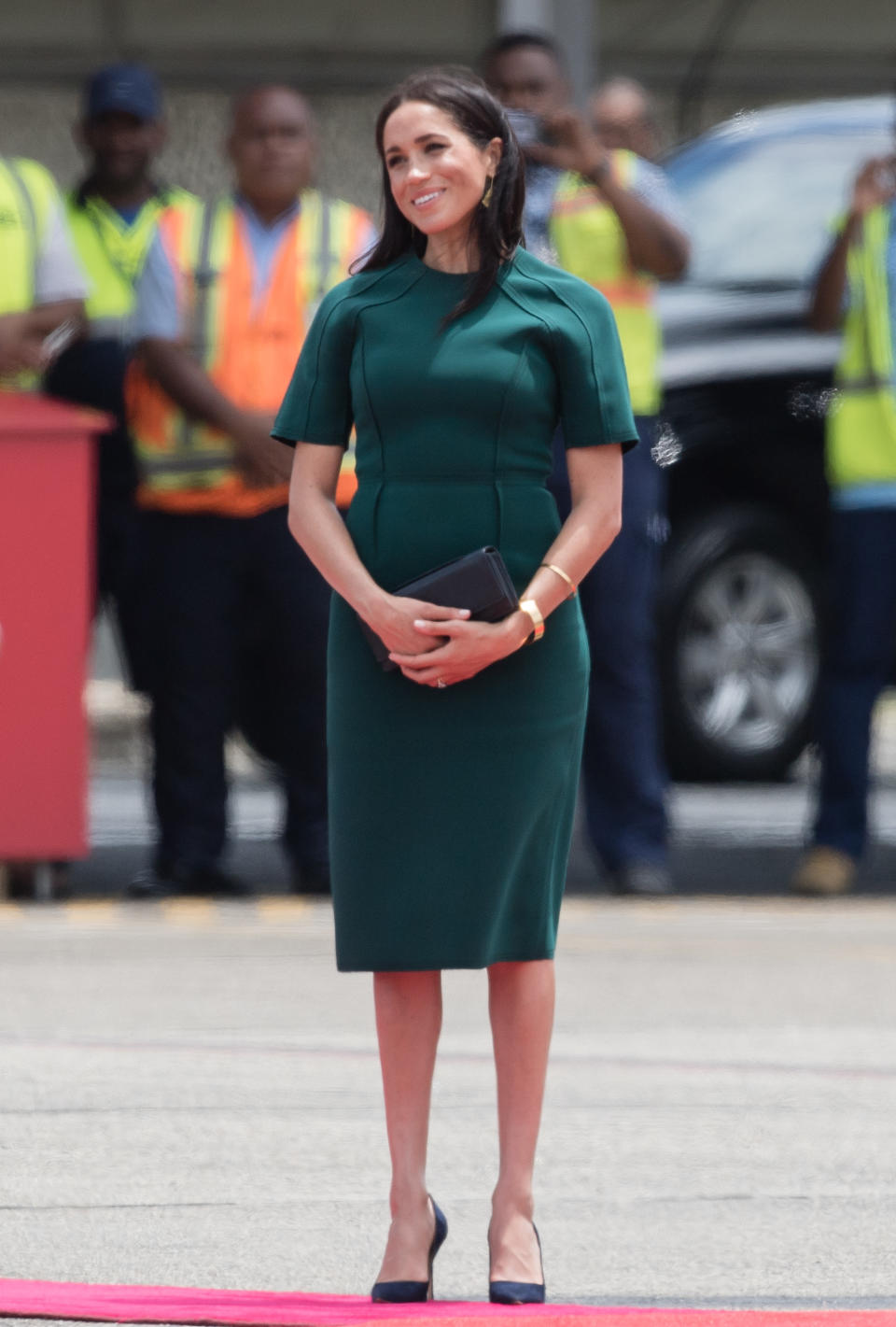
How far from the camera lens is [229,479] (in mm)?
7082

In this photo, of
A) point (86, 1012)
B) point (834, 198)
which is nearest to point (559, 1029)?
point (86, 1012)

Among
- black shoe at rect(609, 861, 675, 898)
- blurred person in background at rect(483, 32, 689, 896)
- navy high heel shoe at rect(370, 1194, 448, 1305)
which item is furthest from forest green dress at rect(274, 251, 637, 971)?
black shoe at rect(609, 861, 675, 898)

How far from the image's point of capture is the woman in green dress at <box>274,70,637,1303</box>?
3527 millimetres

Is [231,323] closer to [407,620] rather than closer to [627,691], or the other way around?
[627,691]

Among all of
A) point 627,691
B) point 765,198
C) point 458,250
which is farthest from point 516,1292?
point 765,198

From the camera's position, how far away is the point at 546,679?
3.59 meters

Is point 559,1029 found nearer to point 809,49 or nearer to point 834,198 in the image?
point 834,198

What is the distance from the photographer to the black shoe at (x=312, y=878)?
7273 mm

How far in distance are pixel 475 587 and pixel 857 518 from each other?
13.5ft

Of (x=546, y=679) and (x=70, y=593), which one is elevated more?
(x=546, y=679)

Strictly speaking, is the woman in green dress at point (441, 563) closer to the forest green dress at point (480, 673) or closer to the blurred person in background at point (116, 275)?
the forest green dress at point (480, 673)

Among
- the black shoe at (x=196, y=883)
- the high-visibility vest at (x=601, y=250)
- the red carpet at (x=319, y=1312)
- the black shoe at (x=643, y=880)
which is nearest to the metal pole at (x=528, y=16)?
the high-visibility vest at (x=601, y=250)

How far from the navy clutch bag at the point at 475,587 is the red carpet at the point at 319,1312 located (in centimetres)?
88

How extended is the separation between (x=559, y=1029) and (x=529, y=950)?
1.96 meters
